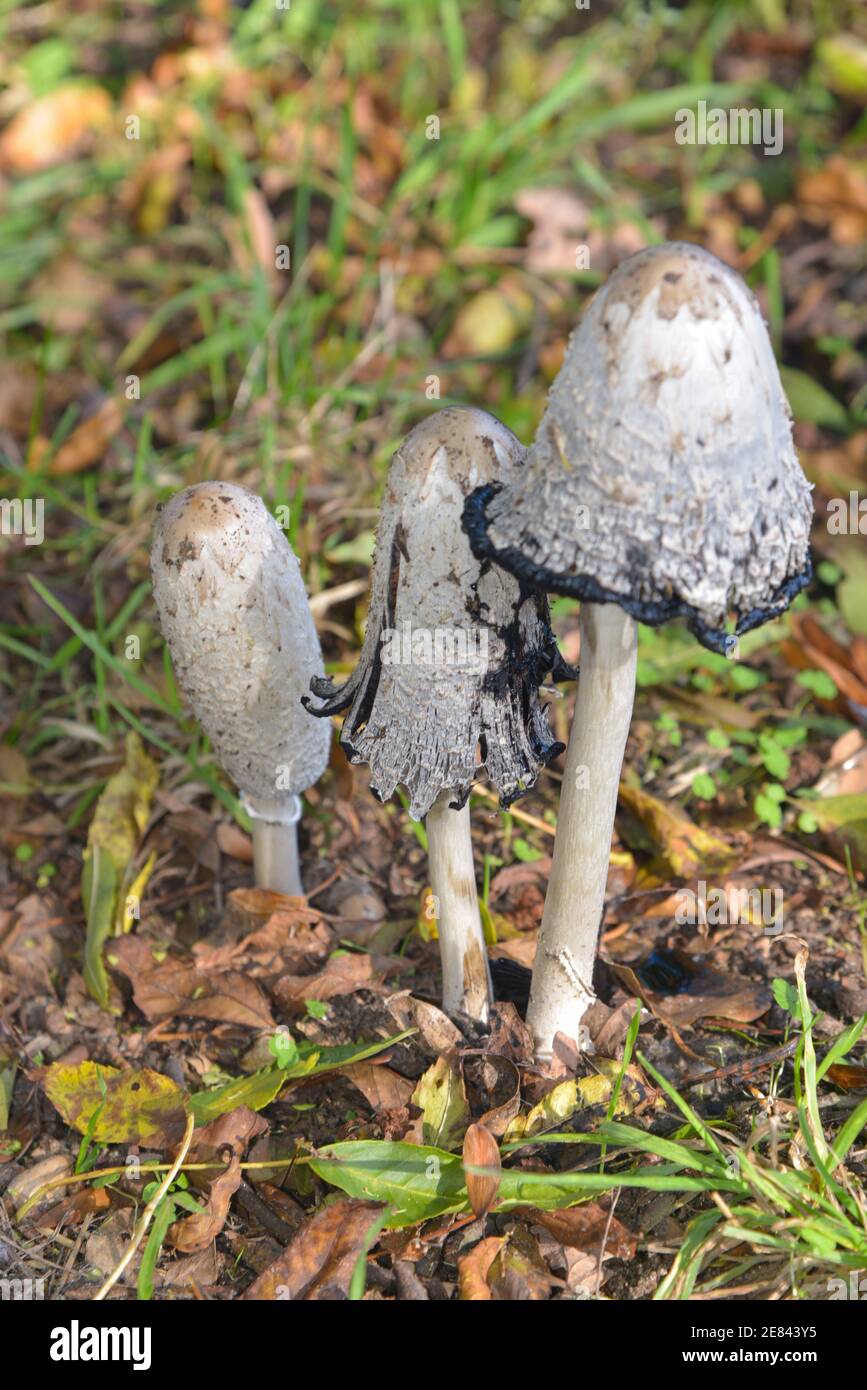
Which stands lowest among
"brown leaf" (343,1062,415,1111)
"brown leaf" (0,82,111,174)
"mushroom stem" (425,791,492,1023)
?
"brown leaf" (343,1062,415,1111)

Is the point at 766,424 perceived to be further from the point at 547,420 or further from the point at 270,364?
the point at 270,364

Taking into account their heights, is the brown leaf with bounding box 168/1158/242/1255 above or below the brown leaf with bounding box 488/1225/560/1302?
above

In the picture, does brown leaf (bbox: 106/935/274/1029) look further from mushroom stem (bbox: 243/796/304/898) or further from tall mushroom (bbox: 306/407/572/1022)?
tall mushroom (bbox: 306/407/572/1022)

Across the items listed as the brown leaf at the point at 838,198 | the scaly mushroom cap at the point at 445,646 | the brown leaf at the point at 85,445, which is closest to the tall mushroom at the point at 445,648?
the scaly mushroom cap at the point at 445,646

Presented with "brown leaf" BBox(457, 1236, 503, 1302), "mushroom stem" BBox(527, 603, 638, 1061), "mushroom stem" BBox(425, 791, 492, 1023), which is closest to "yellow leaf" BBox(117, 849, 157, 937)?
"mushroom stem" BBox(425, 791, 492, 1023)

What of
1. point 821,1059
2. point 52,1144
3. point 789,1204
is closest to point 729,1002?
point 821,1059
